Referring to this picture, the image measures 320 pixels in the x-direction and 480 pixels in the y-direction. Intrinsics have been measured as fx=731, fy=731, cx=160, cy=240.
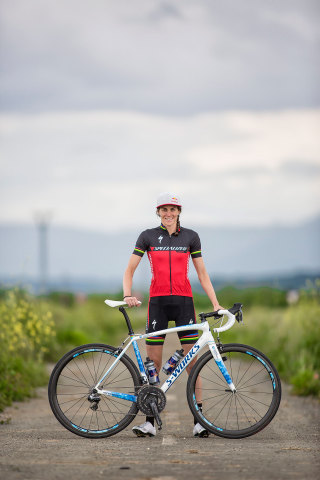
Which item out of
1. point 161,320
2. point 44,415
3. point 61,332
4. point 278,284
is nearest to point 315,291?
point 278,284

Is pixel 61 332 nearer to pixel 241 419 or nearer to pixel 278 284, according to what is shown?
pixel 278 284

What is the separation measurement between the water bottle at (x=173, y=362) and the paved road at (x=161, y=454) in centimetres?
64

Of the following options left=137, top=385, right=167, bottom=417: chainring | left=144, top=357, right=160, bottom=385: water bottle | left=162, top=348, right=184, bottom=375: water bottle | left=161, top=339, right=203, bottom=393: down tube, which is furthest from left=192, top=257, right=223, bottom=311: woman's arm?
left=137, top=385, right=167, bottom=417: chainring

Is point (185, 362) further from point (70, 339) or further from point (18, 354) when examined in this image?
point (70, 339)

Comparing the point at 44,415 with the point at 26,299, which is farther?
the point at 26,299

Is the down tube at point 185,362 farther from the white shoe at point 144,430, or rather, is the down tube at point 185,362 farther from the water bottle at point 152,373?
the white shoe at point 144,430

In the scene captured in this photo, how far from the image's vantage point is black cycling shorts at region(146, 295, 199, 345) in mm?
6863

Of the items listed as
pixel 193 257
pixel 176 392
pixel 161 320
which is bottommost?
pixel 176 392

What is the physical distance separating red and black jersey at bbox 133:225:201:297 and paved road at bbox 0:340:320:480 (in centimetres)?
140

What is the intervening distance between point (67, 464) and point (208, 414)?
12.3ft

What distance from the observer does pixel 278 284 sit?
15.0 m

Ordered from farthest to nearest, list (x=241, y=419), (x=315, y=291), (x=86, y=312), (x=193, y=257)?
(x=86, y=312)
(x=315, y=291)
(x=241, y=419)
(x=193, y=257)

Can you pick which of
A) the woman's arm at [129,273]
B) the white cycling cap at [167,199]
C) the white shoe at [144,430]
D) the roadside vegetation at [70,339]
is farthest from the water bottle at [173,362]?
the roadside vegetation at [70,339]

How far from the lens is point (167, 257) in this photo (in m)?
6.85
